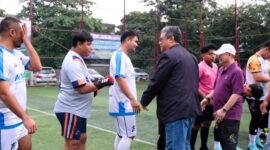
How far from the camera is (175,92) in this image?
373 centimetres

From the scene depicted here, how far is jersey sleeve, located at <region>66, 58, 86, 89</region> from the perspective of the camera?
4.00 meters

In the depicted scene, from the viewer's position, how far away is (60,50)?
102 feet

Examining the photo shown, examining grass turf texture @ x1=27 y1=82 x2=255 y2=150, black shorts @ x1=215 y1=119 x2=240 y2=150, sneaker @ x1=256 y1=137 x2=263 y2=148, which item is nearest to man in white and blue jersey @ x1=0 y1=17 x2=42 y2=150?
black shorts @ x1=215 y1=119 x2=240 y2=150

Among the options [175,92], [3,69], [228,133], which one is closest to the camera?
[3,69]

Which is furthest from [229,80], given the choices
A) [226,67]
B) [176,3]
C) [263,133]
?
[176,3]

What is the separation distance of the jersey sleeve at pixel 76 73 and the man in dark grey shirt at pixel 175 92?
0.73 metres

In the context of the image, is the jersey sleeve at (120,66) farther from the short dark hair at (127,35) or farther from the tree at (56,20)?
the tree at (56,20)

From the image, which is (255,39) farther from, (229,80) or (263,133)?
(229,80)

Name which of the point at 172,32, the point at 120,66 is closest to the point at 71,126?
the point at 120,66

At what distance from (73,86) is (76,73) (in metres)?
0.15

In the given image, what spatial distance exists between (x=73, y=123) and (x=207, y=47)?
261 cm

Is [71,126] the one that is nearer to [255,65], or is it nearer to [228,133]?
[228,133]

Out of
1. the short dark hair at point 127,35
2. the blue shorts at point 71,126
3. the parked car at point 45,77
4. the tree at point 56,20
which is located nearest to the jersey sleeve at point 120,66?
the short dark hair at point 127,35

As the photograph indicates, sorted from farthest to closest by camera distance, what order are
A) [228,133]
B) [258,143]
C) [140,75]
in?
[140,75]
[258,143]
[228,133]
